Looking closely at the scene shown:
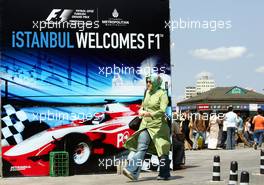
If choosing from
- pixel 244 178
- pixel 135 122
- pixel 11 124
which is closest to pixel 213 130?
pixel 135 122

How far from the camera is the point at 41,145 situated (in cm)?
1160

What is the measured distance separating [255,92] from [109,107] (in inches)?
1637

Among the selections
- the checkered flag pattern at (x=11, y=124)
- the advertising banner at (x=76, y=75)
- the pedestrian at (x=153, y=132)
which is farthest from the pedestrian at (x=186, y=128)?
the pedestrian at (x=153, y=132)

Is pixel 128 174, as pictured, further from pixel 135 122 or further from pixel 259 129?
pixel 259 129

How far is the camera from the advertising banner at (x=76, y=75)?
11.4 m

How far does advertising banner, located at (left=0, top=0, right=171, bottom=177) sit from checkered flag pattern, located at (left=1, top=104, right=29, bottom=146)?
0.06ft

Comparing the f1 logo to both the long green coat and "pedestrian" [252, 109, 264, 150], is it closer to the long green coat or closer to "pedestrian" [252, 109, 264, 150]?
the long green coat

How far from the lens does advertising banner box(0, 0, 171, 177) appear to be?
449 inches

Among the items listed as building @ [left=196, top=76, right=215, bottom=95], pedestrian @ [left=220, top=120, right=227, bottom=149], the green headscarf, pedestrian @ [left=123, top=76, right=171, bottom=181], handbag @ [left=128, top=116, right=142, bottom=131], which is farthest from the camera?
building @ [left=196, top=76, right=215, bottom=95]

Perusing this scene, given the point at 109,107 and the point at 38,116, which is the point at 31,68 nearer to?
the point at 38,116

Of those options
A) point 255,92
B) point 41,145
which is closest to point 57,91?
point 41,145

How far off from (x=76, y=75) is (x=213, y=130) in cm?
1169

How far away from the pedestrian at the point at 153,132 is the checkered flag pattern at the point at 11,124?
7.38 feet

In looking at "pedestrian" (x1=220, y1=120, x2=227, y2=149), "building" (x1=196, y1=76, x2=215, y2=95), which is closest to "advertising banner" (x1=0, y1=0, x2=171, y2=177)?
"pedestrian" (x1=220, y1=120, x2=227, y2=149)
